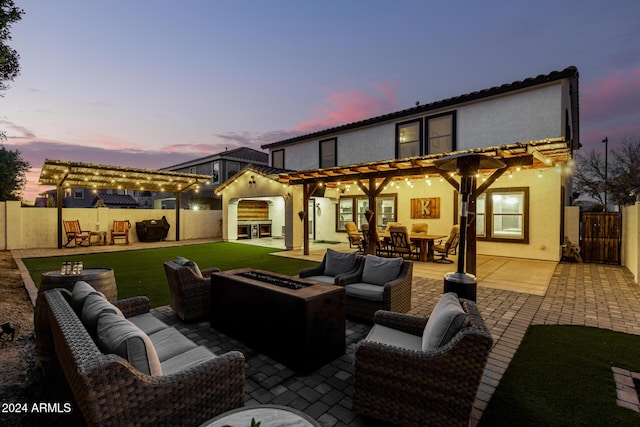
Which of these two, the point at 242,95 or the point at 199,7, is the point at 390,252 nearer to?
the point at 199,7

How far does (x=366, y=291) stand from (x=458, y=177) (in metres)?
6.55

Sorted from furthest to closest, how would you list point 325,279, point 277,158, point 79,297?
point 277,158
point 325,279
point 79,297

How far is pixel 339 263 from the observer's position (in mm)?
5098

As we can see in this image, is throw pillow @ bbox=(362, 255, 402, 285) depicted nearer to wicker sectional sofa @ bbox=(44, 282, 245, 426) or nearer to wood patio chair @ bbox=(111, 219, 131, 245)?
wicker sectional sofa @ bbox=(44, 282, 245, 426)

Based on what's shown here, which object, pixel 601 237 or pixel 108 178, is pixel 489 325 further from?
pixel 108 178

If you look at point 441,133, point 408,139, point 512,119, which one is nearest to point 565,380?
point 512,119

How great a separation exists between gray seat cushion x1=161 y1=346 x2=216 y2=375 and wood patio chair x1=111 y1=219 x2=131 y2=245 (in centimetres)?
1432

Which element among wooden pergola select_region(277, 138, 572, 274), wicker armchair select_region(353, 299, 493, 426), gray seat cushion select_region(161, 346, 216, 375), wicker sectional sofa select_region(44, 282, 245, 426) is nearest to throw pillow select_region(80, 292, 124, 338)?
wicker sectional sofa select_region(44, 282, 245, 426)

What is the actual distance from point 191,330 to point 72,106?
629 inches

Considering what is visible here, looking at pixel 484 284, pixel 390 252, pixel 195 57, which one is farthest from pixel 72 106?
pixel 484 284

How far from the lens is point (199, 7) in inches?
395

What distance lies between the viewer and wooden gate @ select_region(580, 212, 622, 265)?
892 centimetres

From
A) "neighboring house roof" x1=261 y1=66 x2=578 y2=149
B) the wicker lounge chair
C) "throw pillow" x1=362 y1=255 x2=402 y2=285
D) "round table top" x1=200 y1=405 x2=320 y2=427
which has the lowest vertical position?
the wicker lounge chair

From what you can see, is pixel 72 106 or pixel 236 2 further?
pixel 72 106
